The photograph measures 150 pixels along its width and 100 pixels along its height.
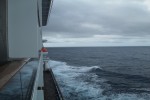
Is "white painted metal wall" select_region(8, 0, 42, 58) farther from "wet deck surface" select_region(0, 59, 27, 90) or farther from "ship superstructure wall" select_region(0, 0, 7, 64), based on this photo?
"wet deck surface" select_region(0, 59, 27, 90)

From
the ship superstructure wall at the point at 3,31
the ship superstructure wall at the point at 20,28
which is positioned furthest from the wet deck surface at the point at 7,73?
the ship superstructure wall at the point at 20,28

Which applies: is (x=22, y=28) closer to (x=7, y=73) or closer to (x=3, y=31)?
(x=3, y=31)

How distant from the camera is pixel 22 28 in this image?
5883 mm

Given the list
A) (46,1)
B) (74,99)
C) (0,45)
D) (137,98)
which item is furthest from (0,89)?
(137,98)

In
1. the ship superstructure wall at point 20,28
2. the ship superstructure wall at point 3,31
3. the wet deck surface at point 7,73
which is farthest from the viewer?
the ship superstructure wall at point 20,28

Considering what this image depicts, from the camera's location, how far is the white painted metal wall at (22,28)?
5.78 meters

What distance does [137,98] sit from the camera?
25.3 meters

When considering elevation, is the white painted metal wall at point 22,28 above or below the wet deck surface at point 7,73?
above

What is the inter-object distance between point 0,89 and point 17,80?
0.64m

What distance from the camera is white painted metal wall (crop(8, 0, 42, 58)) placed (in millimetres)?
5777

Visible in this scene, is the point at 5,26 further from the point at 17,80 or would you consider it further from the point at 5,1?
the point at 17,80

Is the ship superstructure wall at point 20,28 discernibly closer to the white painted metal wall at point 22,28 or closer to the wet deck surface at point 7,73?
the white painted metal wall at point 22,28

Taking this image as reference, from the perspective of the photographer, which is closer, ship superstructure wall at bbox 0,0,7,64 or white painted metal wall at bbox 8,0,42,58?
ship superstructure wall at bbox 0,0,7,64

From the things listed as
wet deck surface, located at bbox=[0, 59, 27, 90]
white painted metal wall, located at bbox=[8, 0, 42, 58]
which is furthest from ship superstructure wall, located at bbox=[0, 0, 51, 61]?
wet deck surface, located at bbox=[0, 59, 27, 90]
